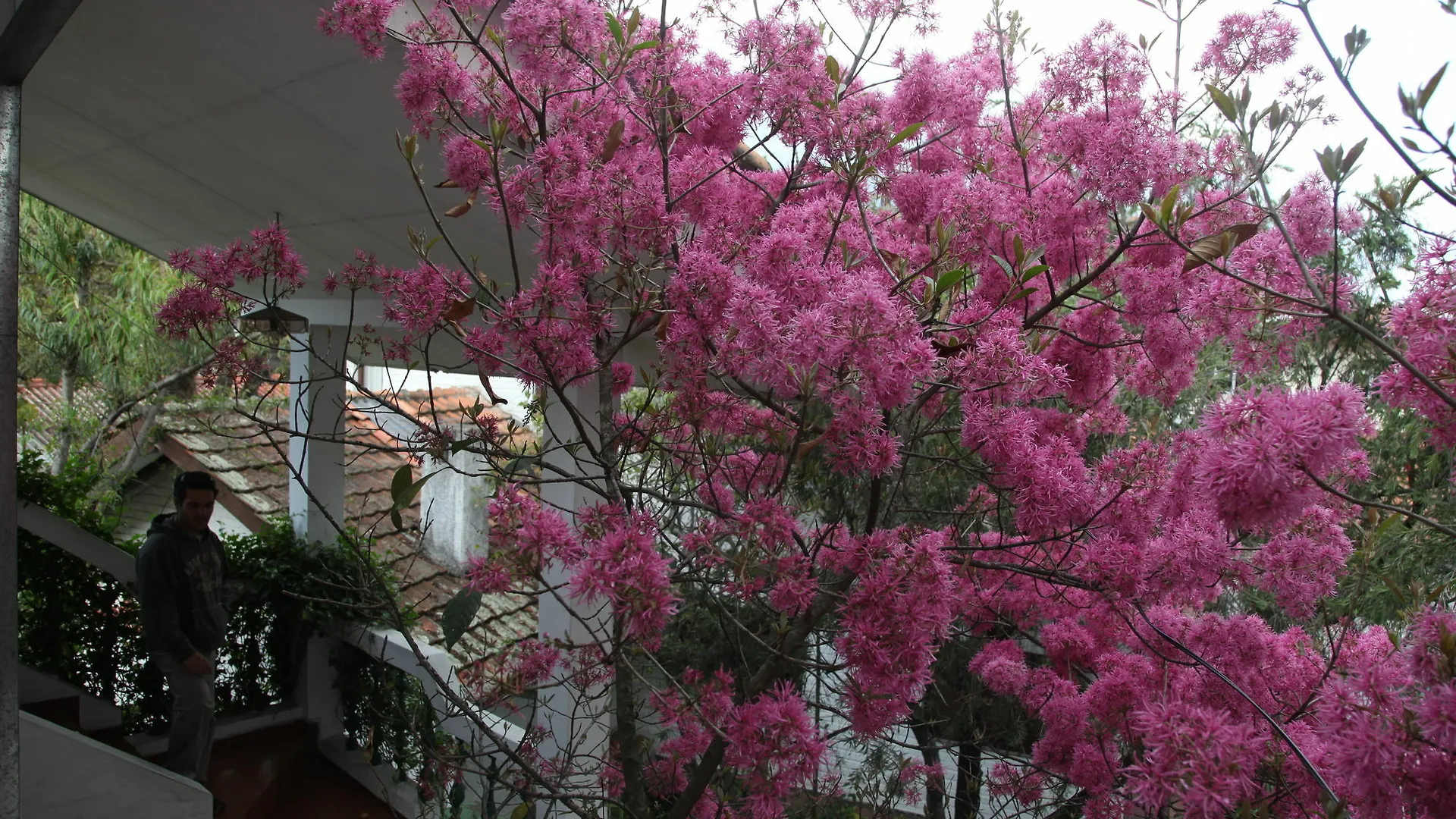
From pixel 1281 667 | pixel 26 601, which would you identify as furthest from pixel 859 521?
pixel 26 601

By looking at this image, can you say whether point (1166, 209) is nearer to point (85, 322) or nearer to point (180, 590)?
point (180, 590)

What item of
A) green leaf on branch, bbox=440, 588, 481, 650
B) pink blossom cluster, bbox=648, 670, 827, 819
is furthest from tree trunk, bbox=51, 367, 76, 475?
pink blossom cluster, bbox=648, 670, 827, 819

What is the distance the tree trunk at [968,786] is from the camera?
272cm

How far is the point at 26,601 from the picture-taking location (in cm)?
401

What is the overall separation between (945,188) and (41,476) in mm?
4627

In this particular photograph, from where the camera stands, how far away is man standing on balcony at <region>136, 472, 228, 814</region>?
3172 mm

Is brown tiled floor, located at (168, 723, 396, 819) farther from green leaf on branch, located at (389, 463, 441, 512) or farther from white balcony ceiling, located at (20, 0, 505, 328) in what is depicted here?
green leaf on branch, located at (389, 463, 441, 512)

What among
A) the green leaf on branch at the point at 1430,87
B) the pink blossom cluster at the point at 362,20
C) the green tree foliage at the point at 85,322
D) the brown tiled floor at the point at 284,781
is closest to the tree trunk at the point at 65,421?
the green tree foliage at the point at 85,322

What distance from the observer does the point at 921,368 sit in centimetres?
113

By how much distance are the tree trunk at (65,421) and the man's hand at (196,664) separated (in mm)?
5437

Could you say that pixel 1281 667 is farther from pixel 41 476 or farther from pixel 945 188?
pixel 41 476

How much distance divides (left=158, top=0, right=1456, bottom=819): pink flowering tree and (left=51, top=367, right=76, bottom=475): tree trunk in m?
7.35

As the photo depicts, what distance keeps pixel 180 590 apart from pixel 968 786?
310cm

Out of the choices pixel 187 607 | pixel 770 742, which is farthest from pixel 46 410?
pixel 770 742
